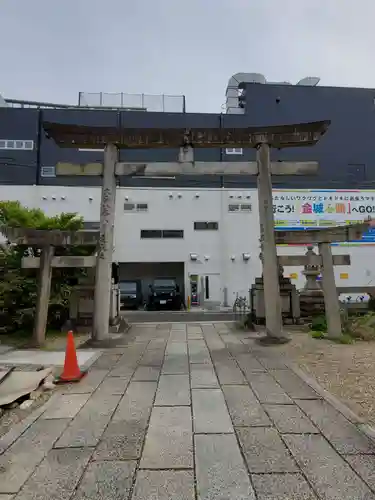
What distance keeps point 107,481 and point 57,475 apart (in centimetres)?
42

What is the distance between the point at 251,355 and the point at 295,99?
22.3 m

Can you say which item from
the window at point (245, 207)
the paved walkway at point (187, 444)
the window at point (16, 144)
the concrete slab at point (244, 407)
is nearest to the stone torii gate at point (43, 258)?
the paved walkway at point (187, 444)

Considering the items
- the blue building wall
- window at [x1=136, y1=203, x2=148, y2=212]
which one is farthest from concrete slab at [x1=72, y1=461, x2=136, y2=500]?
the blue building wall

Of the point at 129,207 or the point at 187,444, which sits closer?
the point at 187,444

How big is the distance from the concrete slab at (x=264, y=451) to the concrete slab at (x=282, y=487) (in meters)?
0.08

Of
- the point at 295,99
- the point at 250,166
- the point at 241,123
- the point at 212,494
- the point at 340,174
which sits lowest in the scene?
the point at 212,494

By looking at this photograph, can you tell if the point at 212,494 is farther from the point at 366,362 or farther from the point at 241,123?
the point at 241,123

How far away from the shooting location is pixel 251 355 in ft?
23.3

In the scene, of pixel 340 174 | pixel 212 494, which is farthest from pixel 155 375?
pixel 340 174

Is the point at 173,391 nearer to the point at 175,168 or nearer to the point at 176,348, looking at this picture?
the point at 176,348

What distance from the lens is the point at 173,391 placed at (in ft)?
15.5

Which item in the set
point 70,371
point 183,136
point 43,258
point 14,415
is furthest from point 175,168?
point 14,415

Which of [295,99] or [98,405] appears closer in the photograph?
[98,405]

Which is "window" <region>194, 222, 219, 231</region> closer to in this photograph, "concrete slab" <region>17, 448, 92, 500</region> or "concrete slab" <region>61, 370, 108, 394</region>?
"concrete slab" <region>61, 370, 108, 394</region>
